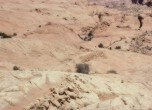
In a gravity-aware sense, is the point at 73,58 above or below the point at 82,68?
below

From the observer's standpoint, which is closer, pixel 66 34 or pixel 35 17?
pixel 66 34

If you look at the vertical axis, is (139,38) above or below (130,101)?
below

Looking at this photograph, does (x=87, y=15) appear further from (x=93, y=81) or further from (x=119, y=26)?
(x=93, y=81)

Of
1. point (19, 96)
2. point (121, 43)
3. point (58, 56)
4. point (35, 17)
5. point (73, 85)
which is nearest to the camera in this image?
point (19, 96)

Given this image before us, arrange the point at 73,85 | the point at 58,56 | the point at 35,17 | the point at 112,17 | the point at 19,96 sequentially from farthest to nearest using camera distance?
1. the point at 112,17
2. the point at 35,17
3. the point at 58,56
4. the point at 73,85
5. the point at 19,96

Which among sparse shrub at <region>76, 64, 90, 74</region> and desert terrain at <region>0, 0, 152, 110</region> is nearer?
desert terrain at <region>0, 0, 152, 110</region>

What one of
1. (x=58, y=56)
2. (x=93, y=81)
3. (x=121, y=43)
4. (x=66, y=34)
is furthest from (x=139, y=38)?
(x=93, y=81)

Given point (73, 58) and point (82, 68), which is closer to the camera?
point (82, 68)

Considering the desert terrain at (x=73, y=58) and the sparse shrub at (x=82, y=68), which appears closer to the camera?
the desert terrain at (x=73, y=58)
